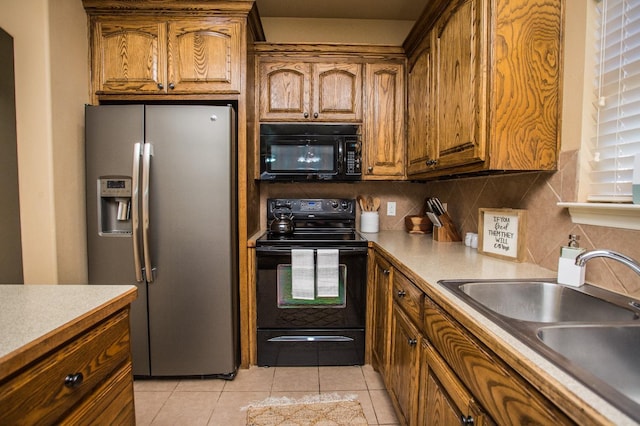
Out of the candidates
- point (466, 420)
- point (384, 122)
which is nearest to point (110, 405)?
point (466, 420)

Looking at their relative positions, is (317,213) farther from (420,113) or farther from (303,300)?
(420,113)

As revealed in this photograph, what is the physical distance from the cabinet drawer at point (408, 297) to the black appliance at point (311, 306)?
48 centimetres

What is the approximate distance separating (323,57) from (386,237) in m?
1.39

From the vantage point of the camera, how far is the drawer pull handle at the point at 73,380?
2.35 ft

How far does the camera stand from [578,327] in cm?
75

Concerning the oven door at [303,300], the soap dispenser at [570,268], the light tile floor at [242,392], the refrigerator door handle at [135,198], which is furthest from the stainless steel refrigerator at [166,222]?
the soap dispenser at [570,268]

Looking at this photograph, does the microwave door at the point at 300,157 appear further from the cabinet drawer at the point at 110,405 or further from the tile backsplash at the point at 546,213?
the cabinet drawer at the point at 110,405

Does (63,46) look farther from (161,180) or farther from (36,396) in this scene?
(36,396)

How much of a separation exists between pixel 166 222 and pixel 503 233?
183cm

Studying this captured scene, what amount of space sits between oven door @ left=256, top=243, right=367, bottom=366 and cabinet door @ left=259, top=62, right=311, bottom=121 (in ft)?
3.28

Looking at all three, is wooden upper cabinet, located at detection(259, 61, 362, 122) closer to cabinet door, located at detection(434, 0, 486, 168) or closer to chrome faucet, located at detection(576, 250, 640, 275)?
cabinet door, located at detection(434, 0, 486, 168)

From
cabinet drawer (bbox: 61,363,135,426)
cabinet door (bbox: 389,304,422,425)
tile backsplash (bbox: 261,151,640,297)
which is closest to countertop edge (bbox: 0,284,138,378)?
cabinet drawer (bbox: 61,363,135,426)

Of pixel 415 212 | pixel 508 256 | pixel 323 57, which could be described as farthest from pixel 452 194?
Answer: pixel 323 57

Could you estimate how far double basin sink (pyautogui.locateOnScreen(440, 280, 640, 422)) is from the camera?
1.93 ft
